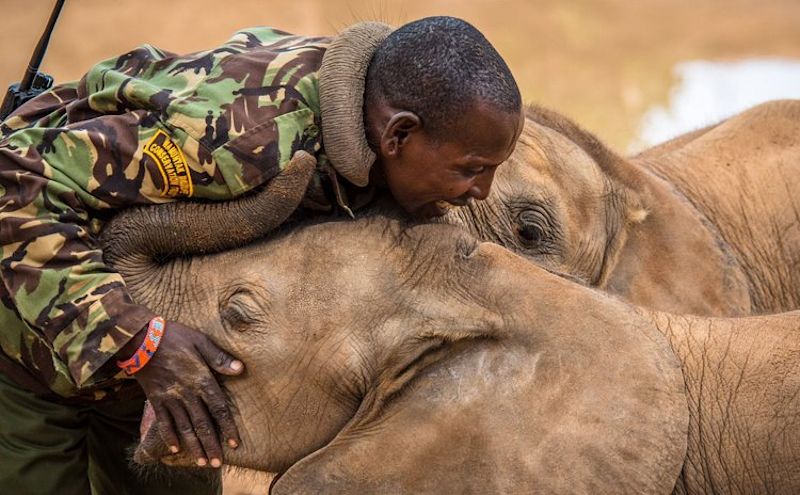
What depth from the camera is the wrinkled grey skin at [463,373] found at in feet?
9.70

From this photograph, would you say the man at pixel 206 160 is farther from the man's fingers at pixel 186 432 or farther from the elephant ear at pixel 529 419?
the elephant ear at pixel 529 419

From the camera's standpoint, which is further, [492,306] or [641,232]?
[641,232]

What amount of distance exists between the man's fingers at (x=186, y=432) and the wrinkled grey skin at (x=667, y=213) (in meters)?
0.92

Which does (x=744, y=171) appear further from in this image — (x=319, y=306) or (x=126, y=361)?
(x=126, y=361)

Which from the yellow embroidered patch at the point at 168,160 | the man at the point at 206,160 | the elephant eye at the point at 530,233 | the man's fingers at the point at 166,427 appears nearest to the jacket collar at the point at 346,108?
the man at the point at 206,160

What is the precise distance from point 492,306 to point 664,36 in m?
12.6

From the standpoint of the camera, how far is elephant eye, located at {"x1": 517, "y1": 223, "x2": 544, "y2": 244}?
4188 mm

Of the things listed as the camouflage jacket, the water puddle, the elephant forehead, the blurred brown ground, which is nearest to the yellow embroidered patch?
the camouflage jacket

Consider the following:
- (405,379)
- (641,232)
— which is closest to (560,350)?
(405,379)

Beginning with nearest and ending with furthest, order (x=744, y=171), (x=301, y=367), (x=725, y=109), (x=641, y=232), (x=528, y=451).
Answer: (x=528, y=451) < (x=301, y=367) < (x=641, y=232) < (x=744, y=171) < (x=725, y=109)

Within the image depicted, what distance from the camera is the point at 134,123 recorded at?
10.5 ft

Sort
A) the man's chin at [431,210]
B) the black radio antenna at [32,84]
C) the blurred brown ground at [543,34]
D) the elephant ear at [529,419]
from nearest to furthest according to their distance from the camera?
1. the elephant ear at [529,419]
2. the man's chin at [431,210]
3. the black radio antenna at [32,84]
4. the blurred brown ground at [543,34]

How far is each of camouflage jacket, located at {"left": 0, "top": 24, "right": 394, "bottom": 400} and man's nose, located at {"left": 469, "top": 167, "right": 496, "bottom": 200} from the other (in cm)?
35

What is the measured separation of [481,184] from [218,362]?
81 cm
